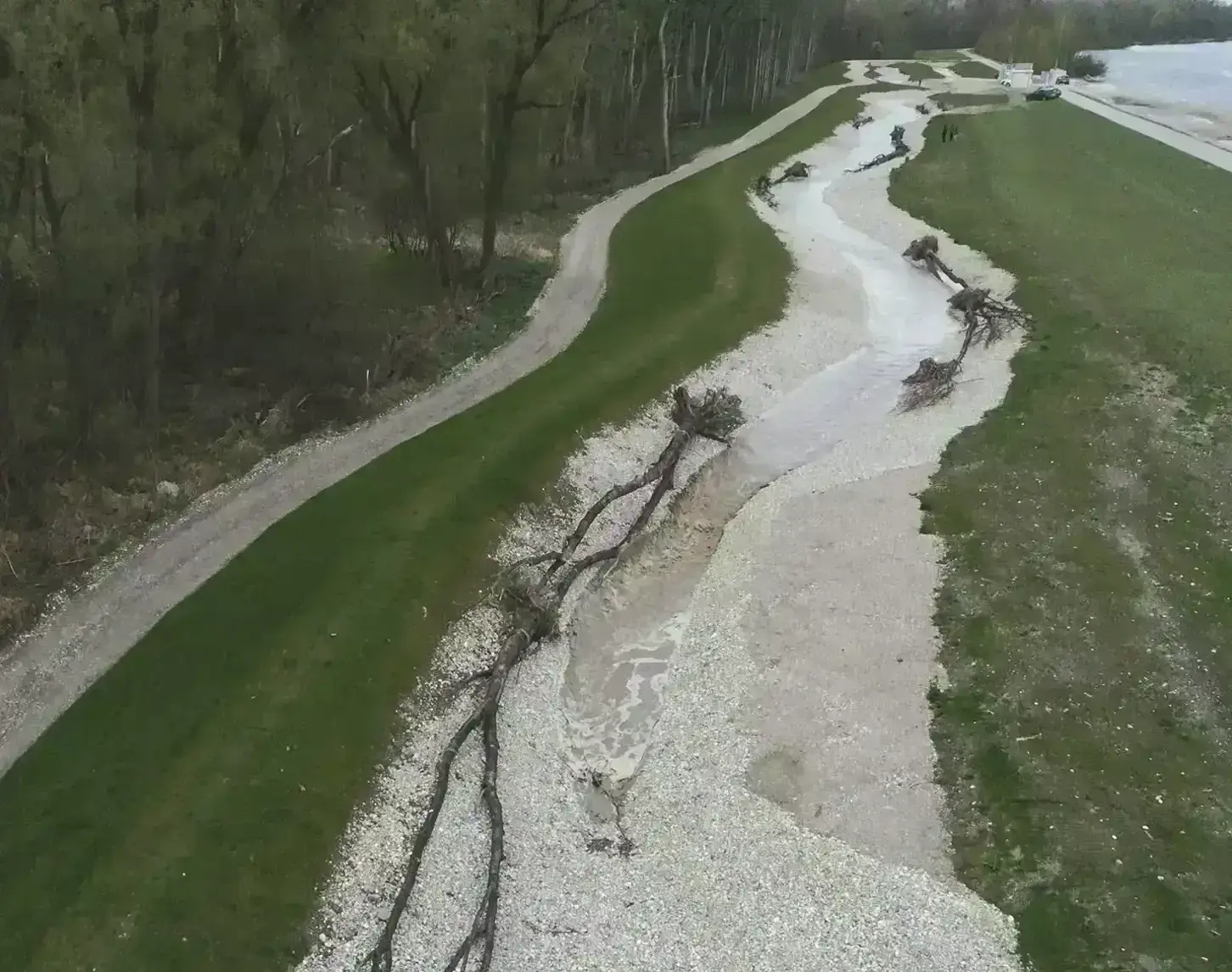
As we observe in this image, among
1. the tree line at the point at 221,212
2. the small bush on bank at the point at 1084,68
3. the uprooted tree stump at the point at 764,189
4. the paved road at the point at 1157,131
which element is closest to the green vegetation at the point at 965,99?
the paved road at the point at 1157,131

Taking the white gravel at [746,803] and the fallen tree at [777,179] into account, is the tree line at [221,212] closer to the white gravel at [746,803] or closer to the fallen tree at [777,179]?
the white gravel at [746,803]

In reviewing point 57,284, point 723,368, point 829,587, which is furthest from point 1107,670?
point 57,284

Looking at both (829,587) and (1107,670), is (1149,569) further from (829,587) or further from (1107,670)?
(829,587)

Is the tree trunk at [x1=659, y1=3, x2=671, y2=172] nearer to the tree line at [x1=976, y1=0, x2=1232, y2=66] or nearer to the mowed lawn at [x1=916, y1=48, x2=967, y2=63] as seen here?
the tree line at [x1=976, y1=0, x2=1232, y2=66]

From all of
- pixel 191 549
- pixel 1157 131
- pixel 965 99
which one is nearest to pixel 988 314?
pixel 191 549

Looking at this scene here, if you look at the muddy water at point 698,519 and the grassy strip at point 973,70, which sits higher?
the muddy water at point 698,519

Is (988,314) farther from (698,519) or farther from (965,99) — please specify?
(965,99)
